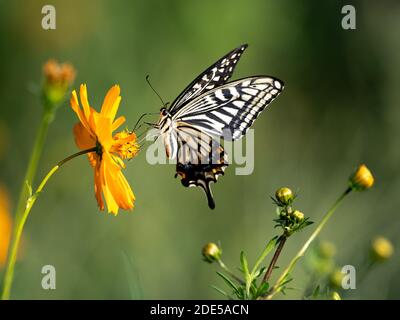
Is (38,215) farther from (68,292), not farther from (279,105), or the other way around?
(279,105)

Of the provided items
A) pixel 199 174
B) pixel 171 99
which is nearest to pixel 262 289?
pixel 199 174

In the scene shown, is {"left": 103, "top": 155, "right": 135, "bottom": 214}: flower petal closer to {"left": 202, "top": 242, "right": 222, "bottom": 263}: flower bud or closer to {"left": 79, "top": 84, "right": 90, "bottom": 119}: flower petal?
{"left": 79, "top": 84, "right": 90, "bottom": 119}: flower petal

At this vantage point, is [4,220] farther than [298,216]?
Yes

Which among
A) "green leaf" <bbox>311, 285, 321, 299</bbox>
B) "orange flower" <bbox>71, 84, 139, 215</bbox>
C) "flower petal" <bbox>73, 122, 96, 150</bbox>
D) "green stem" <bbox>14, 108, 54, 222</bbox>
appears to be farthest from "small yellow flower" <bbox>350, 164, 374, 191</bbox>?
"green stem" <bbox>14, 108, 54, 222</bbox>

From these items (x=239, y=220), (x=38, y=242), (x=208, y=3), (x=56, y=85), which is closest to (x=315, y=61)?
(x=208, y=3)

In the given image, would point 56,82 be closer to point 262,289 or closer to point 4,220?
point 262,289

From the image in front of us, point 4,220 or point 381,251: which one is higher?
point 4,220
